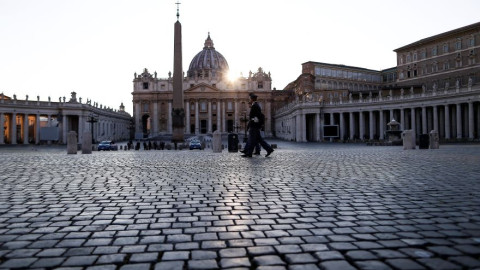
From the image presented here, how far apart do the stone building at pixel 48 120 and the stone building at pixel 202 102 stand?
18.3 m

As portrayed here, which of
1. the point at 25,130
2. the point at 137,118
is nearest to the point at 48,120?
the point at 25,130

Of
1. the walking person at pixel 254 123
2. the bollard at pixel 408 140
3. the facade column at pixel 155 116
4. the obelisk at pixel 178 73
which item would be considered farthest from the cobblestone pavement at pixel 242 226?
the facade column at pixel 155 116

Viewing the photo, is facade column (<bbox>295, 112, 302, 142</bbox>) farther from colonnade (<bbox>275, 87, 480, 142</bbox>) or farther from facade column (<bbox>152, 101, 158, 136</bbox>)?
facade column (<bbox>152, 101, 158, 136</bbox>)

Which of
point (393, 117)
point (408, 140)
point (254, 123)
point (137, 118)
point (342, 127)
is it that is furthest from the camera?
point (137, 118)

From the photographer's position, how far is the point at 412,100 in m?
52.1

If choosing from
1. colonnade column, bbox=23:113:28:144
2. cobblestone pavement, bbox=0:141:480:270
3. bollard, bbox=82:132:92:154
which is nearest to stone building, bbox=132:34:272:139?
colonnade column, bbox=23:113:28:144

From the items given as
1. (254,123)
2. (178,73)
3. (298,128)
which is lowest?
(254,123)

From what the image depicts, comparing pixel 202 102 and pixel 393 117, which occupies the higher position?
pixel 202 102

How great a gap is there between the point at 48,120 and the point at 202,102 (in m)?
44.3

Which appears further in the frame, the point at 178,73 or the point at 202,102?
the point at 202,102

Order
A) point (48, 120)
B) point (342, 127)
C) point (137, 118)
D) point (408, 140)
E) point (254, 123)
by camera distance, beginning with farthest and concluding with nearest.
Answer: point (137, 118), point (48, 120), point (342, 127), point (408, 140), point (254, 123)

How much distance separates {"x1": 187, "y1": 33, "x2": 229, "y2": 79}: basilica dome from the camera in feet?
406

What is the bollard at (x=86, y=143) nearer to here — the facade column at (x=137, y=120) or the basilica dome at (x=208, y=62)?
the facade column at (x=137, y=120)

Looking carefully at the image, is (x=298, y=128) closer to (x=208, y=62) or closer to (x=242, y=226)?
(x=242, y=226)
